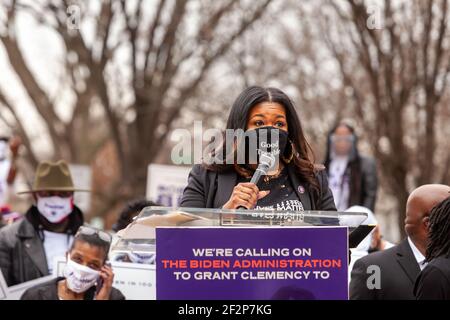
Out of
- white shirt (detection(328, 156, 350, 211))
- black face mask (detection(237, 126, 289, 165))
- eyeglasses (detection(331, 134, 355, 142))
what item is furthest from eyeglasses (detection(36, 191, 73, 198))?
black face mask (detection(237, 126, 289, 165))

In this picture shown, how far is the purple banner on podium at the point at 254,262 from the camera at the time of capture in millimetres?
3576

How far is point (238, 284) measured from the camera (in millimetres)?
3596

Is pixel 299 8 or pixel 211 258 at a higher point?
pixel 299 8

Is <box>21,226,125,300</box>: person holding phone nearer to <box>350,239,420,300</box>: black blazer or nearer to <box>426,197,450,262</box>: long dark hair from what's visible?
<box>350,239,420,300</box>: black blazer

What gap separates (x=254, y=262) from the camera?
3.60 metres

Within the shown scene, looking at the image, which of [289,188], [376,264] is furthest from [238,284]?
[376,264]

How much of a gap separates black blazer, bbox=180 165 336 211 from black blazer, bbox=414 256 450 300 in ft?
1.94

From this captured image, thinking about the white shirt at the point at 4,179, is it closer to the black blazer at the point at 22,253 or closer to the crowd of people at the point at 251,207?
the crowd of people at the point at 251,207

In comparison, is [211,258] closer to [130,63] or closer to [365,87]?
[130,63]

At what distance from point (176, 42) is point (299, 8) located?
423 cm

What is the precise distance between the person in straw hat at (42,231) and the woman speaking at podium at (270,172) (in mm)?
3081

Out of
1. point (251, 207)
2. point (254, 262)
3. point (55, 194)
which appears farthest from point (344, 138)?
point (254, 262)

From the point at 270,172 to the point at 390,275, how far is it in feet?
4.81
